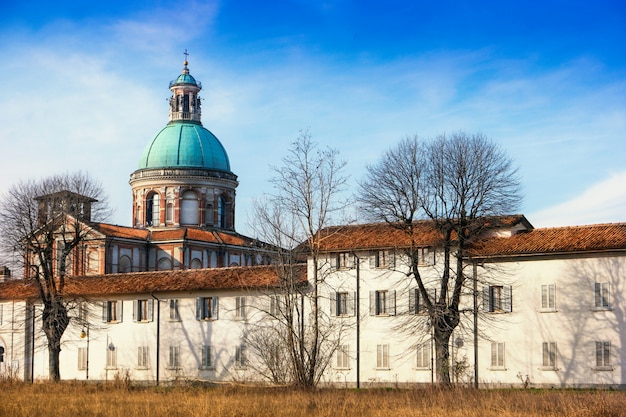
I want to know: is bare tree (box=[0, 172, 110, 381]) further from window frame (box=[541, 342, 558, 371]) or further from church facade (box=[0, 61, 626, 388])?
window frame (box=[541, 342, 558, 371])

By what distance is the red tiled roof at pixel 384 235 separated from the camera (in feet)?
150

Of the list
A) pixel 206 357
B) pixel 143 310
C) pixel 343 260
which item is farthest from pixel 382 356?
pixel 143 310

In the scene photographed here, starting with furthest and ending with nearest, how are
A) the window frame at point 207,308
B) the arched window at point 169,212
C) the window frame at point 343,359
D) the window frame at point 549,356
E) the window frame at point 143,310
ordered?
the arched window at point 169,212 < the window frame at point 143,310 < the window frame at point 207,308 < the window frame at point 343,359 < the window frame at point 549,356

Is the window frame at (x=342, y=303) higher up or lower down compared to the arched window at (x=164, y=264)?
lower down

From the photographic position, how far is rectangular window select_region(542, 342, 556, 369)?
142 ft

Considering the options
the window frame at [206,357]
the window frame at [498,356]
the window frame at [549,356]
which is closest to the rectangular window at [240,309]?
the window frame at [206,357]

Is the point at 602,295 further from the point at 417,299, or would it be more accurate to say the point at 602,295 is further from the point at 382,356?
the point at 382,356

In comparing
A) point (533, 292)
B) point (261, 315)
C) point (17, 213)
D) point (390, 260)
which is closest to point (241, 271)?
point (261, 315)

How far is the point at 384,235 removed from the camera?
48.0 metres

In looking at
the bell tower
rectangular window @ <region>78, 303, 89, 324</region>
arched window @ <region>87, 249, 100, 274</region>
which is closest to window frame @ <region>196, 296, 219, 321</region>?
rectangular window @ <region>78, 303, 89, 324</region>

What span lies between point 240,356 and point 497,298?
41.8 feet

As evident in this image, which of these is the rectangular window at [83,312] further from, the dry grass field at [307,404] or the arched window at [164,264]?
the arched window at [164,264]

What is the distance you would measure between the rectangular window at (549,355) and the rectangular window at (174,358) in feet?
59.7

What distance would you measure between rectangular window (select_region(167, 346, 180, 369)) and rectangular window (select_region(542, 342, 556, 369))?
18.2 meters
